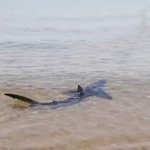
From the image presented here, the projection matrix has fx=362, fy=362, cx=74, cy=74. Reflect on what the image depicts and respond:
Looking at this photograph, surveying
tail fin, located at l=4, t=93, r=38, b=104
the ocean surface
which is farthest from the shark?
the ocean surface

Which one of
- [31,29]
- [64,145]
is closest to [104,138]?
[64,145]

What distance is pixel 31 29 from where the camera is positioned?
20.1 metres

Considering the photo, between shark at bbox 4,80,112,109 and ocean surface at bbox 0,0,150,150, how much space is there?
0.57 feet

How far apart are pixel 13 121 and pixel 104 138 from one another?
73.0 inches

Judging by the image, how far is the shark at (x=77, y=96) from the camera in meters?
7.68

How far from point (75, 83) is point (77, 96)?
152 centimetres

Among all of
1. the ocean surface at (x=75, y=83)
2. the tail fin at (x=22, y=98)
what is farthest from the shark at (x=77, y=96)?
the ocean surface at (x=75, y=83)

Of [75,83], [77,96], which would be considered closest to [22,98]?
[77,96]

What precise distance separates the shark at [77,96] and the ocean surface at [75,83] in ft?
0.57

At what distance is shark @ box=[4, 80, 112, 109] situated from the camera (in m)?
7.68

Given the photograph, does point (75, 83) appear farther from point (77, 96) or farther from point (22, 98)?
point (22, 98)

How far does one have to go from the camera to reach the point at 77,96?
8336 mm

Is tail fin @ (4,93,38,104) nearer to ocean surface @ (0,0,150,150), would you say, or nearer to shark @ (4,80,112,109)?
shark @ (4,80,112,109)

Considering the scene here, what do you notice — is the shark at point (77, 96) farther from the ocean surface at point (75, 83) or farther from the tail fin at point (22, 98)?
the ocean surface at point (75, 83)
